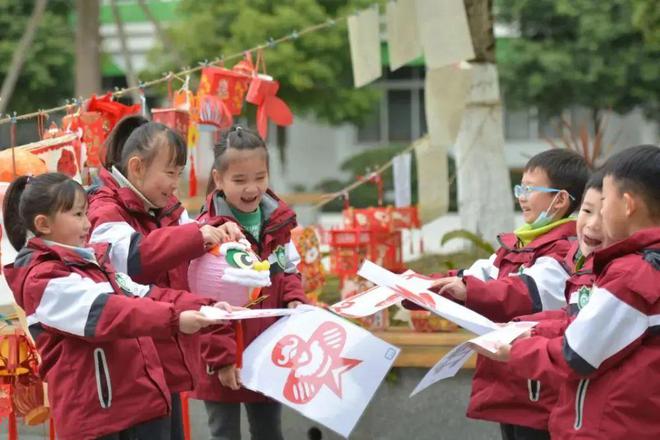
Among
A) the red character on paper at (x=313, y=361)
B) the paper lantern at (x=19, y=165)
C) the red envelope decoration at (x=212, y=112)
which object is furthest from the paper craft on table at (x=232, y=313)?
the red envelope decoration at (x=212, y=112)

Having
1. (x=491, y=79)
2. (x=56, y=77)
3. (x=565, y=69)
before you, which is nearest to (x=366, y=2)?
(x=565, y=69)

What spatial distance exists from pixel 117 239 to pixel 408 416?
229cm

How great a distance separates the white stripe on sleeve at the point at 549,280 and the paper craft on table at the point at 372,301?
36 centimetres

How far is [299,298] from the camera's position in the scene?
4.05 m

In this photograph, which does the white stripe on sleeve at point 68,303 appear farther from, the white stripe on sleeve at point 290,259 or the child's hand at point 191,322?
the white stripe on sleeve at point 290,259

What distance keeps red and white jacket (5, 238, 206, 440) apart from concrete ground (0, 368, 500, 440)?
2.03 m

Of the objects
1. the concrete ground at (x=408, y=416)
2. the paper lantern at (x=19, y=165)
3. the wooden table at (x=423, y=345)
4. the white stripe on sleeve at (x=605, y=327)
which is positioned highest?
the paper lantern at (x=19, y=165)

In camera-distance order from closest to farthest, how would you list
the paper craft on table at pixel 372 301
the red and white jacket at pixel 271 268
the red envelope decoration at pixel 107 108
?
the paper craft on table at pixel 372 301 < the red and white jacket at pixel 271 268 < the red envelope decoration at pixel 107 108

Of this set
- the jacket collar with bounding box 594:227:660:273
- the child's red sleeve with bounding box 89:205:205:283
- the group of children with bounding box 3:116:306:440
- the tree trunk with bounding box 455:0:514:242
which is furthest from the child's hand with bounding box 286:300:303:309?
the tree trunk with bounding box 455:0:514:242

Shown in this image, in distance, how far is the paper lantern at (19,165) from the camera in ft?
14.0

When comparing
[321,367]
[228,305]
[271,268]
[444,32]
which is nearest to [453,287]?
[321,367]

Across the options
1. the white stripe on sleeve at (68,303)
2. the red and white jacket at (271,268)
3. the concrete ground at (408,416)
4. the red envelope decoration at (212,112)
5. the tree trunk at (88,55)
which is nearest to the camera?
the white stripe on sleeve at (68,303)

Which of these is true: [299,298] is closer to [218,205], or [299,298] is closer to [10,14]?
[218,205]

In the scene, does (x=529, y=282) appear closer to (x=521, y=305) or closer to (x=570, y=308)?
(x=521, y=305)
